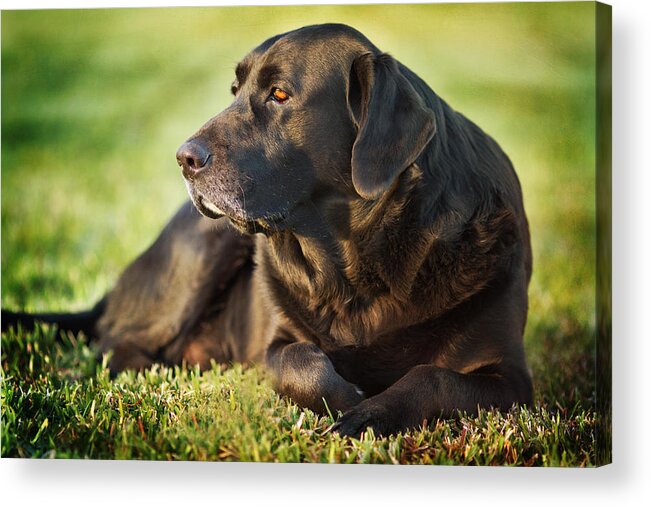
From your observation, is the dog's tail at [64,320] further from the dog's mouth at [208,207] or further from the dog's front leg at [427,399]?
the dog's front leg at [427,399]

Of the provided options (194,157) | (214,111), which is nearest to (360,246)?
(194,157)

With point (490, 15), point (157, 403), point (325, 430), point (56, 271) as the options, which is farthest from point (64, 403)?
point (490, 15)

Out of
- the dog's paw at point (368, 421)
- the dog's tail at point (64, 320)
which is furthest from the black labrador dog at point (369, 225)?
the dog's tail at point (64, 320)

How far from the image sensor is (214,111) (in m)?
4.61

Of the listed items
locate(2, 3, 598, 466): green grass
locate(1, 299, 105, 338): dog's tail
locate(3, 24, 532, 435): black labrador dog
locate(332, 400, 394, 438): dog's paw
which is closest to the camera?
locate(332, 400, 394, 438): dog's paw

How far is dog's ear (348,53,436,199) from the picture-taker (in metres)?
3.63

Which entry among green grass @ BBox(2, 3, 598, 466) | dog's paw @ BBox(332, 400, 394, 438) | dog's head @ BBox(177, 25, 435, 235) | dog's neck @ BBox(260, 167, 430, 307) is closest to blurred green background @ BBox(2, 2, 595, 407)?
green grass @ BBox(2, 3, 598, 466)

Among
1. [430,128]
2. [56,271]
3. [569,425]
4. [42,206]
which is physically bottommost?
[569,425]

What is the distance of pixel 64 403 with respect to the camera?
13.5 ft

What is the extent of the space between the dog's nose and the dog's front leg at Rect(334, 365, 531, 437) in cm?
99

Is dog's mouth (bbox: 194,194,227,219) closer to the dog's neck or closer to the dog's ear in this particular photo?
the dog's neck

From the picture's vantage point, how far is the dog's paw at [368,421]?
11.7 ft

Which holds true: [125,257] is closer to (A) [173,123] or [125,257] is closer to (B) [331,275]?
(A) [173,123]

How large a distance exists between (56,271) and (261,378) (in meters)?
1.73
